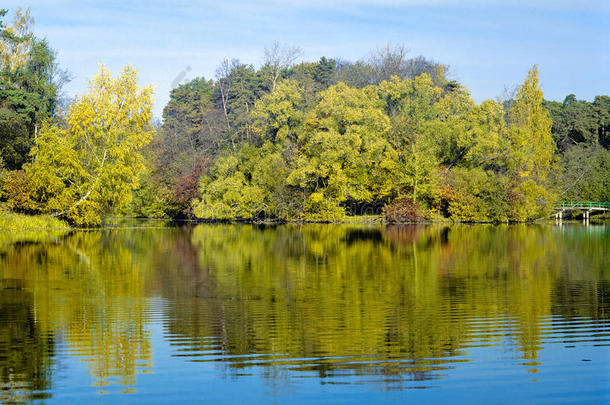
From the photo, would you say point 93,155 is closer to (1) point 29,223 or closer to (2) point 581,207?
(1) point 29,223

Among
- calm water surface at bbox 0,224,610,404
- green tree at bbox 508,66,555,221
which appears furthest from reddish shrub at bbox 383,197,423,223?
calm water surface at bbox 0,224,610,404

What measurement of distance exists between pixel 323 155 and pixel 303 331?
4579cm

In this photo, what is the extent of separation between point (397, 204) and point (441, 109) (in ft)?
36.3

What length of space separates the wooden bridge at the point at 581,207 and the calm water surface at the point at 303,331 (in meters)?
43.0

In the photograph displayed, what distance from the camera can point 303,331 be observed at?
1245 centimetres

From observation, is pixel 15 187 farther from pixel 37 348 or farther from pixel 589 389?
pixel 589 389

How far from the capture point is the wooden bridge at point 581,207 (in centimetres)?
6600

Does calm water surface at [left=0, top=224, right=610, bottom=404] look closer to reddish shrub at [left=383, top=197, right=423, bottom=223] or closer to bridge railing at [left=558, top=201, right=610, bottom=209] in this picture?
reddish shrub at [left=383, top=197, right=423, bottom=223]

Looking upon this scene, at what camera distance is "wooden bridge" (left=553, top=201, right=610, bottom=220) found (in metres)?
66.0

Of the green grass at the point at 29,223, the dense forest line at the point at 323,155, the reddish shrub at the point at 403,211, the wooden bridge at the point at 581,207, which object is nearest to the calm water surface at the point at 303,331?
the green grass at the point at 29,223

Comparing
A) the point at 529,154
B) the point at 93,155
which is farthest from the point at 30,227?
the point at 529,154

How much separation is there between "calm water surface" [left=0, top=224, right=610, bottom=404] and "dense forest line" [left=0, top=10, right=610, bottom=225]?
2485 centimetres

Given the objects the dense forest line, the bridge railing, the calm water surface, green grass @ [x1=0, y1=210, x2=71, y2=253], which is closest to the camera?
the calm water surface

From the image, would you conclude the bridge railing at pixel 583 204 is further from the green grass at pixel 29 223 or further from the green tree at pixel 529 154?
the green grass at pixel 29 223
